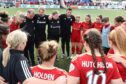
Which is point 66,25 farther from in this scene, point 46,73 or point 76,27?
point 46,73

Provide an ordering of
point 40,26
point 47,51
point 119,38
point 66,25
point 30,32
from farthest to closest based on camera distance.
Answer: point 66,25
point 40,26
point 30,32
point 119,38
point 47,51

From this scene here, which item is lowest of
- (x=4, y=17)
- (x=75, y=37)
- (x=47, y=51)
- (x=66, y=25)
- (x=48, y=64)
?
(x=75, y=37)

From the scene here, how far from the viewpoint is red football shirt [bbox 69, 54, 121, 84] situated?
13.9 feet

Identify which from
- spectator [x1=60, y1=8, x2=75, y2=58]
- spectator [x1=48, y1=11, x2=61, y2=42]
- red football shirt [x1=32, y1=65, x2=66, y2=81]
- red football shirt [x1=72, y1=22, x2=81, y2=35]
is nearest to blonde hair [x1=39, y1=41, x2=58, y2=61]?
red football shirt [x1=32, y1=65, x2=66, y2=81]

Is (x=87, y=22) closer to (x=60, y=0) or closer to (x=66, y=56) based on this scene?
(x=66, y=56)

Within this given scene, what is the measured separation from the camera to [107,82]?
4.31 m

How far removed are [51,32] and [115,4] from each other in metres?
42.1

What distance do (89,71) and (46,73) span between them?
0.53 metres

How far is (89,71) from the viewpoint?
4.26 meters

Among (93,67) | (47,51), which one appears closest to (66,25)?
(47,51)

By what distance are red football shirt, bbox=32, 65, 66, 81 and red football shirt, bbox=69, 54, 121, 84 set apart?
0.21 metres

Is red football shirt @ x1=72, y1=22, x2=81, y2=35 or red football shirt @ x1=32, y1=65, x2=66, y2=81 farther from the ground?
red football shirt @ x1=32, y1=65, x2=66, y2=81

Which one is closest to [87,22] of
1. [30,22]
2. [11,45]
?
[30,22]

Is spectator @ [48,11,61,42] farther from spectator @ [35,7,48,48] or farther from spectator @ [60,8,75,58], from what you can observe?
spectator @ [60,8,75,58]
